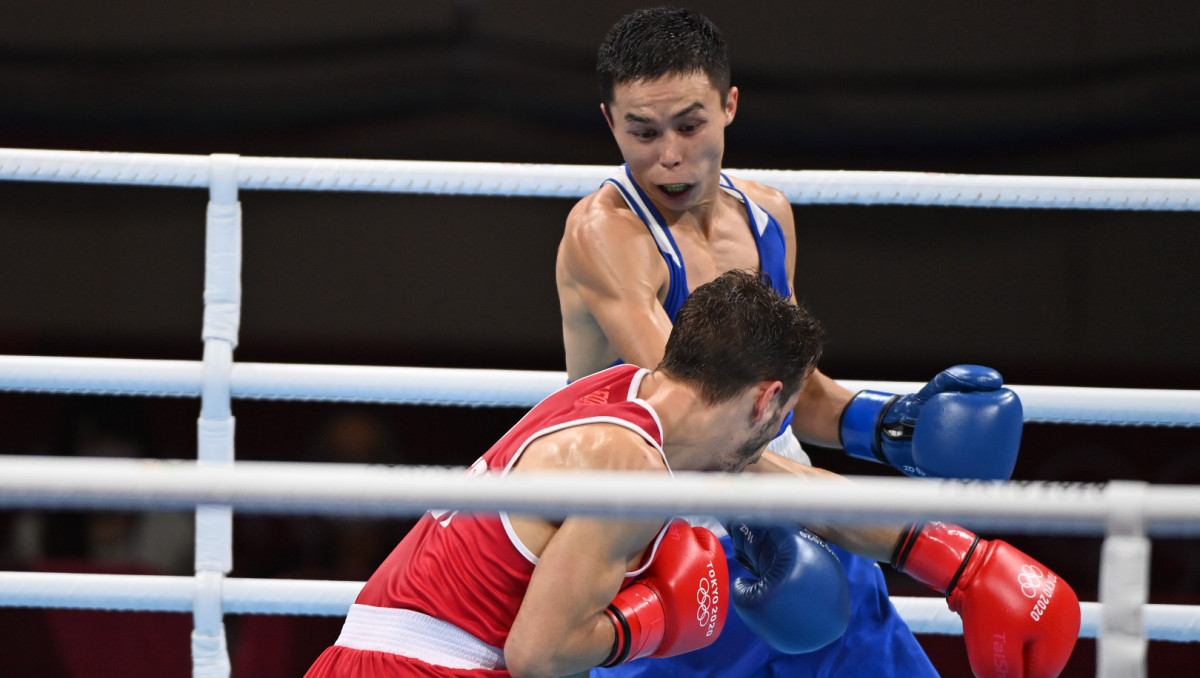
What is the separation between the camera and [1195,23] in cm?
389

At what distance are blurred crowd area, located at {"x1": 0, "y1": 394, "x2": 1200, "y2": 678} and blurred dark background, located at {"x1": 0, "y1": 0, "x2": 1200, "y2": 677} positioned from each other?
0.01m

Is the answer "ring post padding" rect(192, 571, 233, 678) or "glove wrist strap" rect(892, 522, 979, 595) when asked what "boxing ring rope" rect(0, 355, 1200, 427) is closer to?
"ring post padding" rect(192, 571, 233, 678)

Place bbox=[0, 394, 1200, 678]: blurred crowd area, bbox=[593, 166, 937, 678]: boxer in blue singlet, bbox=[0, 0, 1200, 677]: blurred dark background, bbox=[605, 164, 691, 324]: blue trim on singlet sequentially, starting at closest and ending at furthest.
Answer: bbox=[593, 166, 937, 678]: boxer in blue singlet < bbox=[605, 164, 691, 324]: blue trim on singlet < bbox=[0, 394, 1200, 678]: blurred crowd area < bbox=[0, 0, 1200, 677]: blurred dark background

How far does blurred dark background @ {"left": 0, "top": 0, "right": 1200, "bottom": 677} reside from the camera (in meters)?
3.93

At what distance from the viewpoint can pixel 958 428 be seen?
1779 millimetres

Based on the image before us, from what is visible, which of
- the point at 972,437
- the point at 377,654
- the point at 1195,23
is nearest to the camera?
the point at 377,654

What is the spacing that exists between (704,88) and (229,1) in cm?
260

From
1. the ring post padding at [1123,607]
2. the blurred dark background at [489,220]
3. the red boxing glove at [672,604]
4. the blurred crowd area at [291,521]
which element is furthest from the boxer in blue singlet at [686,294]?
the blurred dark background at [489,220]

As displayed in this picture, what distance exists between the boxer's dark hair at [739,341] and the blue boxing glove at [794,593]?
0.22 meters

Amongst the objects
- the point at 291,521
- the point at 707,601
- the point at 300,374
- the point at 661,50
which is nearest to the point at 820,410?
the point at 707,601

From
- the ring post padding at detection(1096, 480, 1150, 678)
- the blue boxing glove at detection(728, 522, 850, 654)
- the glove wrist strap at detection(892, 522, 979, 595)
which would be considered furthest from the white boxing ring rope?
the ring post padding at detection(1096, 480, 1150, 678)

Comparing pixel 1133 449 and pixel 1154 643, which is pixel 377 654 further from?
pixel 1133 449

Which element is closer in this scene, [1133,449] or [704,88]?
[704,88]

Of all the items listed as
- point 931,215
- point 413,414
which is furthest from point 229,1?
point 931,215
